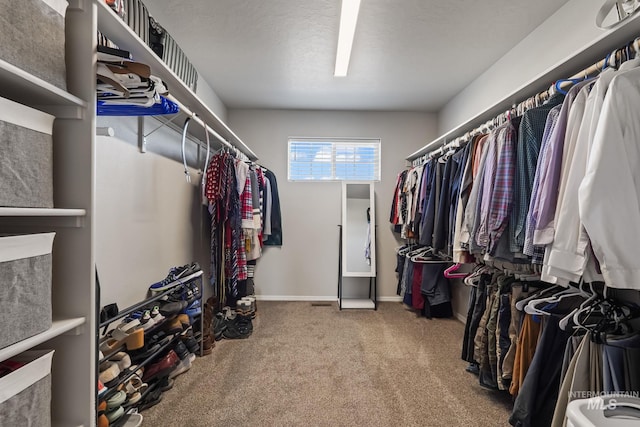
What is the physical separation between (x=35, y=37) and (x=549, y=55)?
2.79 m

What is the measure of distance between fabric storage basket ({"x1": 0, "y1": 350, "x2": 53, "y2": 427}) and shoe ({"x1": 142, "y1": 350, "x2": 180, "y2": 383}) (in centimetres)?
94

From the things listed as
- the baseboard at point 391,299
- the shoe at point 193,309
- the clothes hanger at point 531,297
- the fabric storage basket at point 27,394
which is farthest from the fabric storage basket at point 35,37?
the baseboard at point 391,299

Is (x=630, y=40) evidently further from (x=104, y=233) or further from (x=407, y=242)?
(x=407, y=242)

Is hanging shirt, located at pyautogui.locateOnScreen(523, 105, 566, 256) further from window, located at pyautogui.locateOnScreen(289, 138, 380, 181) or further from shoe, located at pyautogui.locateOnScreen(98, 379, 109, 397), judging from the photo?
window, located at pyautogui.locateOnScreen(289, 138, 380, 181)

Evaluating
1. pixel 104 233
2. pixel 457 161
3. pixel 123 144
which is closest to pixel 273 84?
pixel 123 144

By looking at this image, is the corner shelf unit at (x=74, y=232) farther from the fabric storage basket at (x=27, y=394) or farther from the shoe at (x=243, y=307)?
the shoe at (x=243, y=307)

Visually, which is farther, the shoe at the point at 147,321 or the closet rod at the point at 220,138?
the closet rod at the point at 220,138

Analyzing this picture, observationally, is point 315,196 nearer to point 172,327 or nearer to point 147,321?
point 172,327

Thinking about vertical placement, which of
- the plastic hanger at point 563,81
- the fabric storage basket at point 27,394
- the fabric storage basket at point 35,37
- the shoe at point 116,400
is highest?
the plastic hanger at point 563,81

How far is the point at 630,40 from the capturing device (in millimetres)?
1154

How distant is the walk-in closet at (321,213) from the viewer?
3.10 ft

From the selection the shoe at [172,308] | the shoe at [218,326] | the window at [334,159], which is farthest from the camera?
the window at [334,159]

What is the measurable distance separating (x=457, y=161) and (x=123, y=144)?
7.74 feet

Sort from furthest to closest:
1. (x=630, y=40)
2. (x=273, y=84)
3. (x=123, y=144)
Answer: (x=273, y=84), (x=123, y=144), (x=630, y=40)
